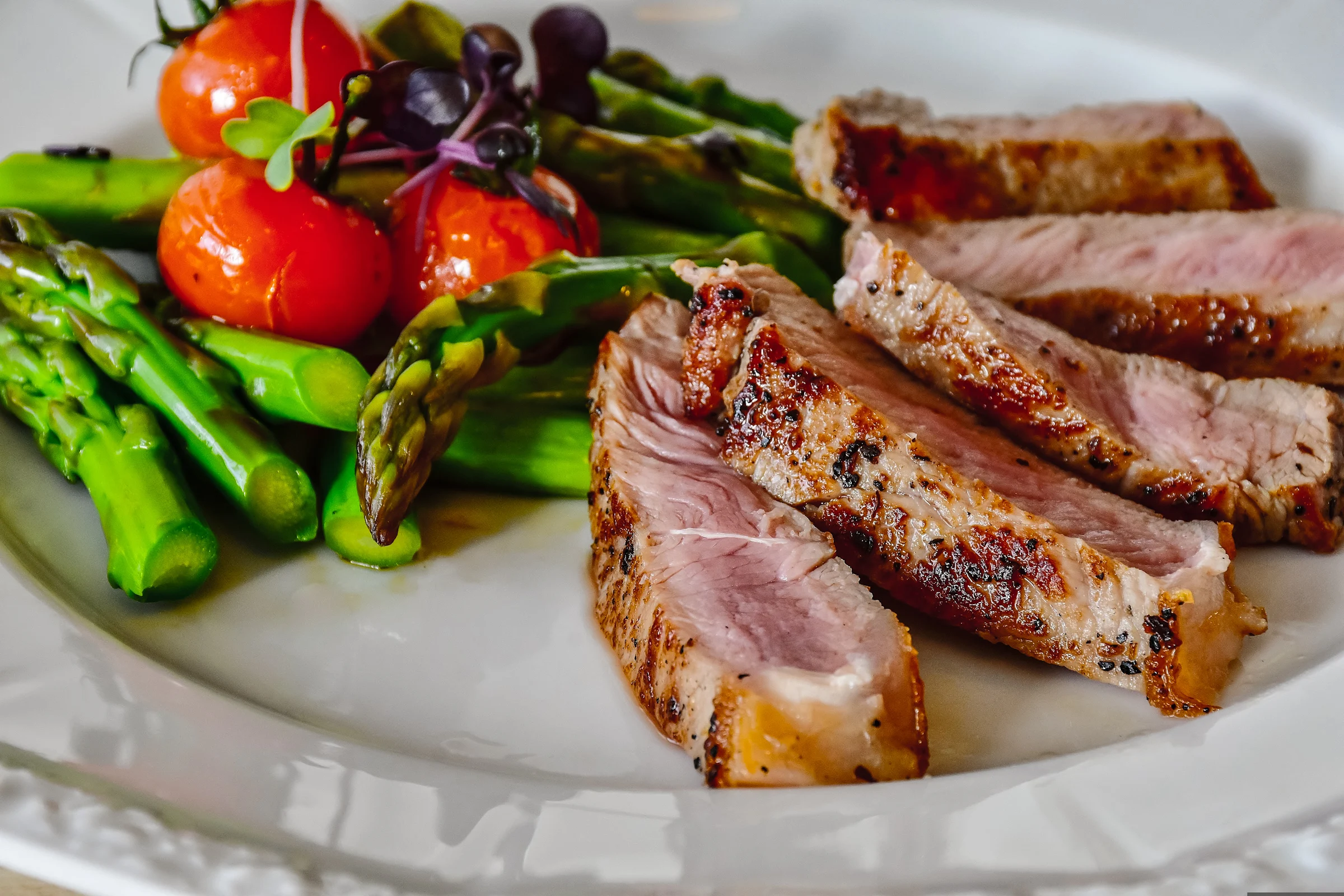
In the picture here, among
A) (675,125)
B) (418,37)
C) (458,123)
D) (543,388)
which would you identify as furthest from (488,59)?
(543,388)

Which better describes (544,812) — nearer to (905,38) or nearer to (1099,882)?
(1099,882)

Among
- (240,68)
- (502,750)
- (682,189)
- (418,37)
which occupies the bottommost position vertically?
(502,750)

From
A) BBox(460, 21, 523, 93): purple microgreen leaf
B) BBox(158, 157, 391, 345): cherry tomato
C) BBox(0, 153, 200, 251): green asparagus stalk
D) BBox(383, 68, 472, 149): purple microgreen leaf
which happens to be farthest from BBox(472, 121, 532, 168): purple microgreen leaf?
BBox(0, 153, 200, 251): green asparagus stalk

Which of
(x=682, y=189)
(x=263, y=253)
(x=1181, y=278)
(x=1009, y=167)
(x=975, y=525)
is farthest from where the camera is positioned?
(x=682, y=189)

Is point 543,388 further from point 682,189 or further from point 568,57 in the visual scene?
point 568,57

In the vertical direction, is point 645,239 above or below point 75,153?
below

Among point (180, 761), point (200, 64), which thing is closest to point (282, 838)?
point (180, 761)
